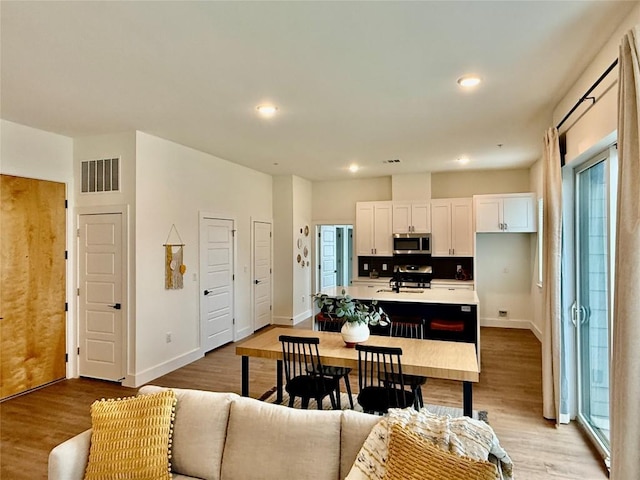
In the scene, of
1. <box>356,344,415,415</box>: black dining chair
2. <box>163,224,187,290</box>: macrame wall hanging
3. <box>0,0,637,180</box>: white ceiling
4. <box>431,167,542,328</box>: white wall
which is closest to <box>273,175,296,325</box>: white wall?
<box>163,224,187,290</box>: macrame wall hanging

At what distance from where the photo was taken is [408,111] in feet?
12.7

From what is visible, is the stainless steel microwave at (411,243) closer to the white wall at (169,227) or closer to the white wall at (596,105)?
the white wall at (169,227)

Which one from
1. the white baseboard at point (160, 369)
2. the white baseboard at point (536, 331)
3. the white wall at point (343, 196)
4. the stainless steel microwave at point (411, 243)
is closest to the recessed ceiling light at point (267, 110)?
the white baseboard at point (160, 369)

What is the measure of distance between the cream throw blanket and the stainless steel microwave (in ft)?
18.2

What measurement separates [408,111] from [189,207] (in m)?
3.18

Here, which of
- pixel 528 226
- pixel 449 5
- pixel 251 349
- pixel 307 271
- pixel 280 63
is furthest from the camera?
pixel 307 271

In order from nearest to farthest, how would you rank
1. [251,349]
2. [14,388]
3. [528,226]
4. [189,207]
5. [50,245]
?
[251,349] < [14,388] < [50,245] < [189,207] < [528,226]

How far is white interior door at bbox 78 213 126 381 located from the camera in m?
4.56

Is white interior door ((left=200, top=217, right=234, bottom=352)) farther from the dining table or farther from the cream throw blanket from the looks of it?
the cream throw blanket

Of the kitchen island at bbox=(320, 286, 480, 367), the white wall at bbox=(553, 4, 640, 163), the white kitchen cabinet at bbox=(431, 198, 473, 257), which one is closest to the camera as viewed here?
the white wall at bbox=(553, 4, 640, 163)

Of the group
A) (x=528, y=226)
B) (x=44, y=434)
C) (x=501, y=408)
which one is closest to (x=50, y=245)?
(x=44, y=434)

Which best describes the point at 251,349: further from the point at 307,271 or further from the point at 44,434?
the point at 307,271

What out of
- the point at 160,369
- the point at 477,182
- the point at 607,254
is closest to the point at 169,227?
the point at 160,369

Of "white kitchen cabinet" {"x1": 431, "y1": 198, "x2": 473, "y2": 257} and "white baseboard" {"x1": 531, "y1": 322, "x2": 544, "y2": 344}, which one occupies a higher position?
"white kitchen cabinet" {"x1": 431, "y1": 198, "x2": 473, "y2": 257}
